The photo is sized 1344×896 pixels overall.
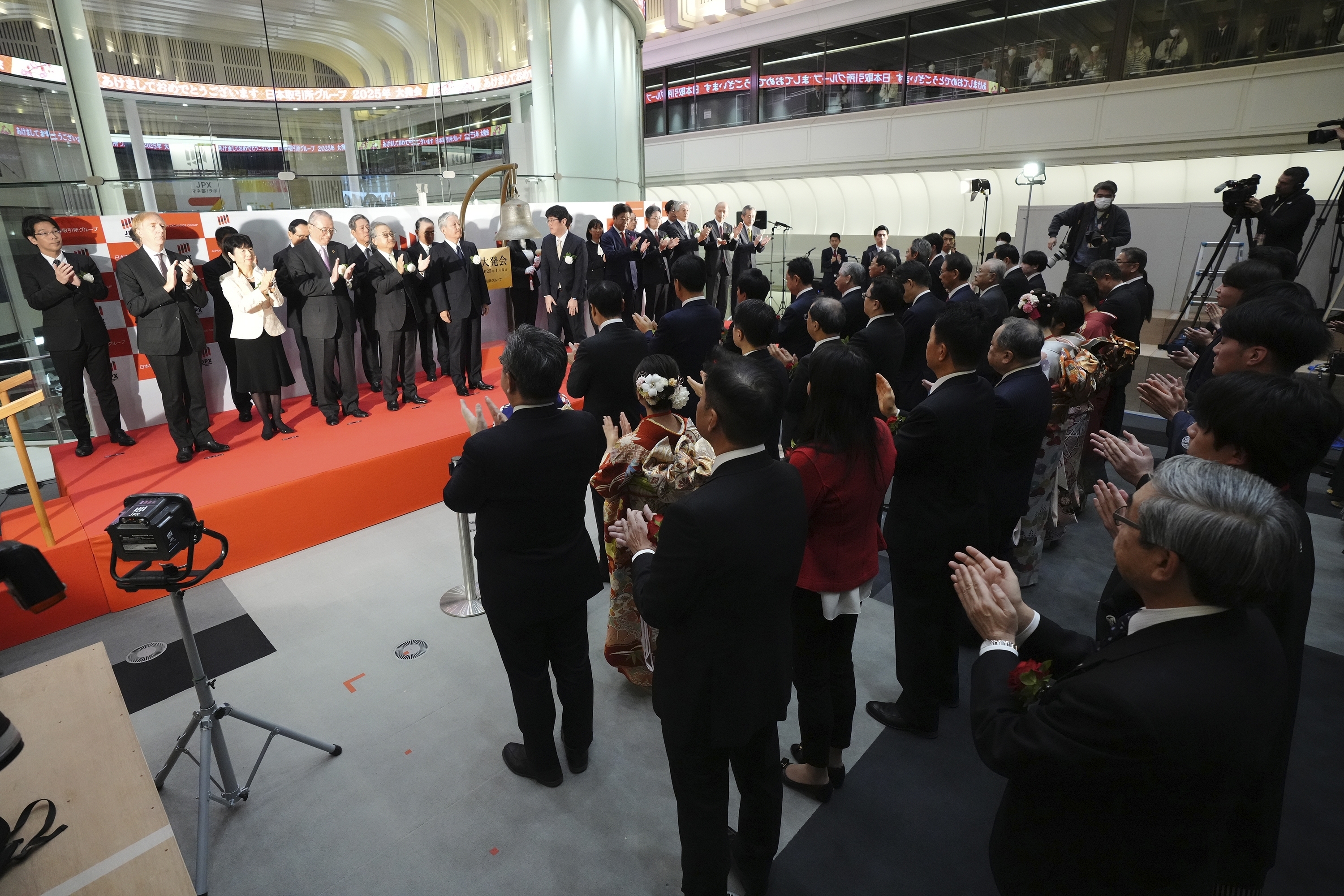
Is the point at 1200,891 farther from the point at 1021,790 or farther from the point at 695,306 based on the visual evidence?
the point at 695,306

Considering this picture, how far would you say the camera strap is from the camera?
4.76 feet

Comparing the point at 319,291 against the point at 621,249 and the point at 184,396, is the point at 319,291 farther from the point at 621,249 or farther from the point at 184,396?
the point at 621,249

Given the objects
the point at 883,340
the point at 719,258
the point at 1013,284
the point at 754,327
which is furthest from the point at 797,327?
the point at 719,258

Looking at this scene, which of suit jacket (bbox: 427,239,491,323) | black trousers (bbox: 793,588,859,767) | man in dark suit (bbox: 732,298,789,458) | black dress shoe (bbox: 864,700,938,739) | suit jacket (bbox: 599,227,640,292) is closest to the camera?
black trousers (bbox: 793,588,859,767)

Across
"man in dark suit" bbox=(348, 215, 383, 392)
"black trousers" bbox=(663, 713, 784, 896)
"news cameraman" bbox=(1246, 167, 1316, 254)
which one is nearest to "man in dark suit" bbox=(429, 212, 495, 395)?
"man in dark suit" bbox=(348, 215, 383, 392)

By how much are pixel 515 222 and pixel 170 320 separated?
254 centimetres

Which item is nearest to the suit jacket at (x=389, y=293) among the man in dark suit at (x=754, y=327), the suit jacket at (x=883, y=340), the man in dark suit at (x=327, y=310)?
the man in dark suit at (x=327, y=310)

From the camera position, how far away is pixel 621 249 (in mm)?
7871

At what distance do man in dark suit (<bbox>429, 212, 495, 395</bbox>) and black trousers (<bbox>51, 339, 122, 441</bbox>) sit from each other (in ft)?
6.84

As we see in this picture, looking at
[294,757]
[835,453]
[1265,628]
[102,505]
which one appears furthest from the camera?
[102,505]

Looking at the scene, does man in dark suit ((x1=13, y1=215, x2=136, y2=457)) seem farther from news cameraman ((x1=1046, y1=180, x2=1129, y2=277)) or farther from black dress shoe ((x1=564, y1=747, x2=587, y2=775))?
news cameraman ((x1=1046, y1=180, x2=1129, y2=277))

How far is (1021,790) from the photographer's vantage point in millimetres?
1378

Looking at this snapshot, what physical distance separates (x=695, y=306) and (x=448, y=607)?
→ 231cm

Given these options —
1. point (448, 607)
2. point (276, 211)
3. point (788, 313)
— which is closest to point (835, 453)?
point (448, 607)
